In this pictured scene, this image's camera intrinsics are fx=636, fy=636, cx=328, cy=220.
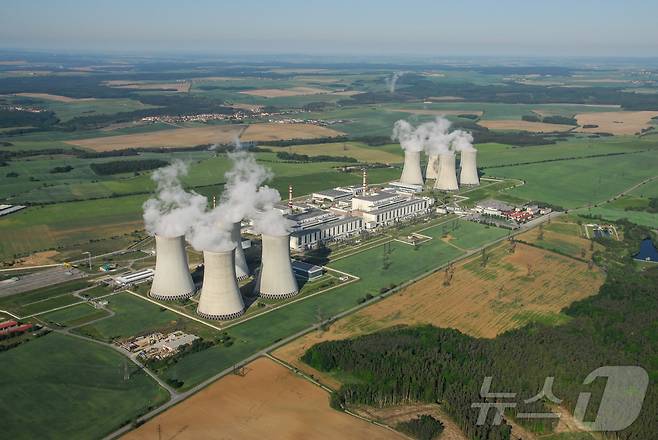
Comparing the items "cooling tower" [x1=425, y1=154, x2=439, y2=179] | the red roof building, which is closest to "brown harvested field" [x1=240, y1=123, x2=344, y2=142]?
"cooling tower" [x1=425, y1=154, x2=439, y2=179]

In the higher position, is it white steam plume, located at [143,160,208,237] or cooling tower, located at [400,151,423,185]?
white steam plume, located at [143,160,208,237]

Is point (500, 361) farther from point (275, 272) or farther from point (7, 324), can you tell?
point (7, 324)

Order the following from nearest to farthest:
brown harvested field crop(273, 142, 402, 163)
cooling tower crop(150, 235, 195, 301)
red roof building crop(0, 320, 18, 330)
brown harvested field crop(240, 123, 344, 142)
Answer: red roof building crop(0, 320, 18, 330)
cooling tower crop(150, 235, 195, 301)
brown harvested field crop(273, 142, 402, 163)
brown harvested field crop(240, 123, 344, 142)

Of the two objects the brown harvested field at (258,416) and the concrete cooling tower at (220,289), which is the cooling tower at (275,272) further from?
the brown harvested field at (258,416)

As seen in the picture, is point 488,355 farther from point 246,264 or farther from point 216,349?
point 246,264

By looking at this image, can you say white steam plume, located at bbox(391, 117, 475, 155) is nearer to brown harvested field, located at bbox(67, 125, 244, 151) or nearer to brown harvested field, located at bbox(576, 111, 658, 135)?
brown harvested field, located at bbox(67, 125, 244, 151)

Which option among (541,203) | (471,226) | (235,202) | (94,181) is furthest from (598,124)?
(235,202)

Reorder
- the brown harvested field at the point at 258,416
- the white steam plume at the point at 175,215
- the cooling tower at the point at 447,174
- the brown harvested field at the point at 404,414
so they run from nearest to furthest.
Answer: the brown harvested field at the point at 258,416 → the brown harvested field at the point at 404,414 → the white steam plume at the point at 175,215 → the cooling tower at the point at 447,174

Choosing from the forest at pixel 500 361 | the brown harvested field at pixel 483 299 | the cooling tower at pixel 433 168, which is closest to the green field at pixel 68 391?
the brown harvested field at pixel 483 299
